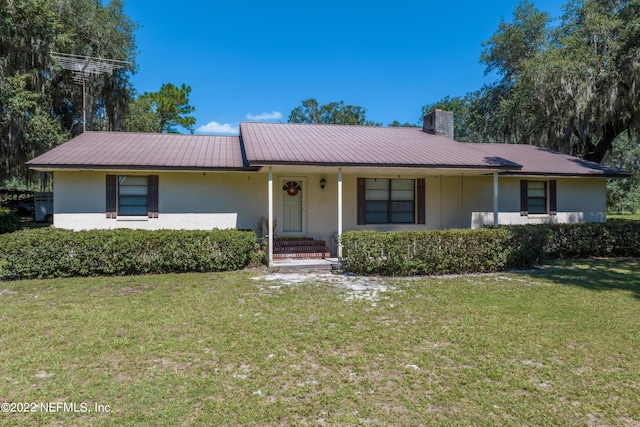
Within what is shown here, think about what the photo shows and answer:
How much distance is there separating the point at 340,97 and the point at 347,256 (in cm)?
3913

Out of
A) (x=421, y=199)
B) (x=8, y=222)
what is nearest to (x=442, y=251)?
(x=421, y=199)

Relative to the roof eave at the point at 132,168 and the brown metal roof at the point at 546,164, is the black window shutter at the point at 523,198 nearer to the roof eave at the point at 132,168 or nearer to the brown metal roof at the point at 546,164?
the brown metal roof at the point at 546,164

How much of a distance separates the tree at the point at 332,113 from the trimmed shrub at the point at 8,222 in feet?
111

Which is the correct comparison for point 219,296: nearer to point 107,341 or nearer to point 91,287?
point 107,341

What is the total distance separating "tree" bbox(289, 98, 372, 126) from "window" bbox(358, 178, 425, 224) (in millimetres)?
33784

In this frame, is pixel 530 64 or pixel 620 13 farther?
pixel 530 64

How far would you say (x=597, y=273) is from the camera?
8.41 metres

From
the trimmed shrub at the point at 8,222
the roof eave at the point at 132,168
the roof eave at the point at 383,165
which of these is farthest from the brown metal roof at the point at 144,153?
the trimmed shrub at the point at 8,222

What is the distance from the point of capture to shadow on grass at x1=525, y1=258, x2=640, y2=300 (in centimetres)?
726

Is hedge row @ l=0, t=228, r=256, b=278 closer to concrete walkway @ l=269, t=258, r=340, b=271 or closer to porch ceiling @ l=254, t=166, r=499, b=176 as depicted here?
concrete walkway @ l=269, t=258, r=340, b=271

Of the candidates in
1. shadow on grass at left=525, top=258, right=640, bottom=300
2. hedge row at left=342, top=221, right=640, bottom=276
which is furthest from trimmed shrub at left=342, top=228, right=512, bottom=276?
shadow on grass at left=525, top=258, right=640, bottom=300

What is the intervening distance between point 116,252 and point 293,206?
4.92 meters

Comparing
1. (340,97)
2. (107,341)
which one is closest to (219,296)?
(107,341)

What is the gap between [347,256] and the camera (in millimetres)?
8148
